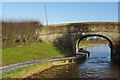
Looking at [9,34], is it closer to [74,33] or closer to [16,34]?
[16,34]

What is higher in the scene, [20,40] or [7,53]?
[20,40]

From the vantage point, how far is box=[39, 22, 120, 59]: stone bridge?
27656 millimetres

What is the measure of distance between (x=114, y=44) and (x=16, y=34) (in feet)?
63.7

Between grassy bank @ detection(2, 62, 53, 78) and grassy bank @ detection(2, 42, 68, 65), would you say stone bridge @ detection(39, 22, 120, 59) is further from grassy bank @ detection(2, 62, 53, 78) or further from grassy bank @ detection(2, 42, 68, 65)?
grassy bank @ detection(2, 62, 53, 78)

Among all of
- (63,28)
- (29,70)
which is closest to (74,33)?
(63,28)

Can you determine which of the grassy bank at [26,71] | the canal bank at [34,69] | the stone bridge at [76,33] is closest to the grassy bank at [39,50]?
the stone bridge at [76,33]

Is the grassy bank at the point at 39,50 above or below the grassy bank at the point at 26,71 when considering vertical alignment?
above

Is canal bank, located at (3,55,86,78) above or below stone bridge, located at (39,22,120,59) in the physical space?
below

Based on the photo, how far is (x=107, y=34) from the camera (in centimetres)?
2794

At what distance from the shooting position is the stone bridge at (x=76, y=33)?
27656 millimetres

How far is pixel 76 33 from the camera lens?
96.8 ft

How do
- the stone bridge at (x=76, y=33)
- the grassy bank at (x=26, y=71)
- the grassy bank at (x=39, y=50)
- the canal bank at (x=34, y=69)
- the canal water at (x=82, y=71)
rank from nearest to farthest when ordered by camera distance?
the grassy bank at (x=26, y=71), the canal bank at (x=34, y=69), the canal water at (x=82, y=71), the grassy bank at (x=39, y=50), the stone bridge at (x=76, y=33)

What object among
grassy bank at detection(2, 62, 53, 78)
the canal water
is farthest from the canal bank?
the canal water

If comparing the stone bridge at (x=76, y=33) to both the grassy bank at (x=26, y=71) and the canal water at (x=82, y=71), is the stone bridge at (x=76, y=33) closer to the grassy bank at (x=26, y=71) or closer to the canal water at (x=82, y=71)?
the canal water at (x=82, y=71)
